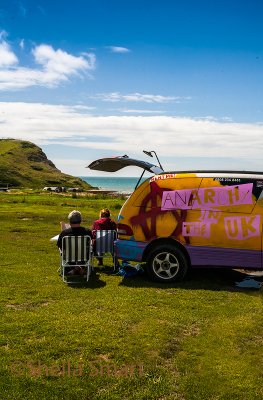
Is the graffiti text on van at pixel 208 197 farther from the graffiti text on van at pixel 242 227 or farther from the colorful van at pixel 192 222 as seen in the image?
the graffiti text on van at pixel 242 227

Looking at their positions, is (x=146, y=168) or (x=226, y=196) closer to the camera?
(x=226, y=196)

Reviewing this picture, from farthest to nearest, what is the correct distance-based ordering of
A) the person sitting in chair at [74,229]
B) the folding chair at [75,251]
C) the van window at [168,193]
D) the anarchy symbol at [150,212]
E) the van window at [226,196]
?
the person sitting in chair at [74,229] → the folding chair at [75,251] → the anarchy symbol at [150,212] → the van window at [168,193] → the van window at [226,196]

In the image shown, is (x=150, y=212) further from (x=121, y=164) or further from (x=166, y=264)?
(x=121, y=164)

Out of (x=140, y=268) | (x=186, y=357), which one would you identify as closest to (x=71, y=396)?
(x=186, y=357)

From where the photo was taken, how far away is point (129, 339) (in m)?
6.27

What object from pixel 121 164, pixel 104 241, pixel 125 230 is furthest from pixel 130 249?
A: pixel 121 164

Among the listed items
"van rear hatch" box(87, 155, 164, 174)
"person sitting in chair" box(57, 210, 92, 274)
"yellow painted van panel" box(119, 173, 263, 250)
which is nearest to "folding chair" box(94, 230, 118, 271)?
"person sitting in chair" box(57, 210, 92, 274)

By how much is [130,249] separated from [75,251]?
131 cm

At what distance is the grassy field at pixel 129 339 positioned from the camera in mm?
4910

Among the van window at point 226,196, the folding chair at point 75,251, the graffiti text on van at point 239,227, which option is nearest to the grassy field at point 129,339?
the folding chair at point 75,251

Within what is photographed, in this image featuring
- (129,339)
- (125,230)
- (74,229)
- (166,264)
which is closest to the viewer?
(129,339)

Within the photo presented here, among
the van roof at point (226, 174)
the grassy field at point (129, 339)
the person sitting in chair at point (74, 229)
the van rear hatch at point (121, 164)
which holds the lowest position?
the grassy field at point (129, 339)

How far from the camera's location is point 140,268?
10.7 metres

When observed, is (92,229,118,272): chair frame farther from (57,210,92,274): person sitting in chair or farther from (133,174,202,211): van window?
(133,174,202,211): van window
